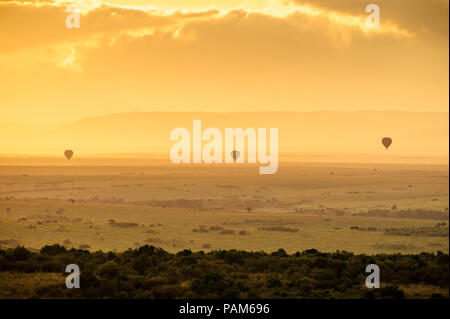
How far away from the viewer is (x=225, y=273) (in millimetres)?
29750

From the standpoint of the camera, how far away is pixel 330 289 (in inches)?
1053

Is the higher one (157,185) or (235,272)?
(157,185)

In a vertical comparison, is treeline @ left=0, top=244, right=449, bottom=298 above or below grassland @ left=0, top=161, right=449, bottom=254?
below

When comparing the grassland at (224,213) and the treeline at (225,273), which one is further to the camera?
the grassland at (224,213)

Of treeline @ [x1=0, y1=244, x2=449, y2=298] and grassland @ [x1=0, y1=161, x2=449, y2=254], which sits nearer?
treeline @ [x1=0, y1=244, x2=449, y2=298]

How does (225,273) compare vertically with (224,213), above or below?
below

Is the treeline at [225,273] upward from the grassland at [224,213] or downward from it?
downward

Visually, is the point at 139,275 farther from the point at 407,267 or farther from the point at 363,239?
the point at 363,239

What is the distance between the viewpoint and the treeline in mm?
25359

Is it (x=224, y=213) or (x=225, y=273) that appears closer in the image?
(x=225, y=273)

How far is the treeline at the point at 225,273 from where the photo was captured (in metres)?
25.4
